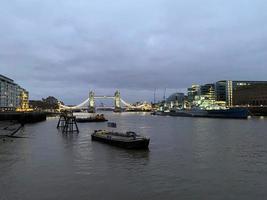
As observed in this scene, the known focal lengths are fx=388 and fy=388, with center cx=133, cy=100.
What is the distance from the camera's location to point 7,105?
626 feet

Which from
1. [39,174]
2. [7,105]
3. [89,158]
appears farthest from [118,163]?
[7,105]

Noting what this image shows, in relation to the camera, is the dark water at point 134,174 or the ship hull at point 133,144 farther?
the ship hull at point 133,144

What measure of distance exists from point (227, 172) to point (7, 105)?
578 feet

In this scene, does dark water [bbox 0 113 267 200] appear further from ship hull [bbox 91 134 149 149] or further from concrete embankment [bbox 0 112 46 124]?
concrete embankment [bbox 0 112 46 124]

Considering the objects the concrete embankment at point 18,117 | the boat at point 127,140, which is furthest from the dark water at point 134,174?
the concrete embankment at point 18,117

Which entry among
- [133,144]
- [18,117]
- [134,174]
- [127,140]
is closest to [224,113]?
[18,117]

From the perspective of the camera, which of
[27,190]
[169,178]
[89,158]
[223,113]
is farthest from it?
[223,113]

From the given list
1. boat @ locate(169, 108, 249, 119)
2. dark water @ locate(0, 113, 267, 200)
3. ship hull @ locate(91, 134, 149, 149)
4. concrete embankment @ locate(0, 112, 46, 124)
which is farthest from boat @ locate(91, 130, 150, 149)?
boat @ locate(169, 108, 249, 119)

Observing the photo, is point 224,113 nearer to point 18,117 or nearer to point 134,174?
point 18,117

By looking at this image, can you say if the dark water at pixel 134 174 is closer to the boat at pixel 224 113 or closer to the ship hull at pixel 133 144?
the ship hull at pixel 133 144

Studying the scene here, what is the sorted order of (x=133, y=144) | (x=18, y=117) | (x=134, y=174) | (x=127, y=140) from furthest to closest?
(x=18, y=117), (x=127, y=140), (x=133, y=144), (x=134, y=174)

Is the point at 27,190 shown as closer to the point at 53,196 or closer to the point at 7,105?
the point at 53,196

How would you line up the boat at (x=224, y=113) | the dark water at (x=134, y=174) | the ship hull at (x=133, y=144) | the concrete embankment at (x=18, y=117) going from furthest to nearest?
the boat at (x=224, y=113), the concrete embankment at (x=18, y=117), the ship hull at (x=133, y=144), the dark water at (x=134, y=174)

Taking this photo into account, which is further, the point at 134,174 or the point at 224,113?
the point at 224,113
